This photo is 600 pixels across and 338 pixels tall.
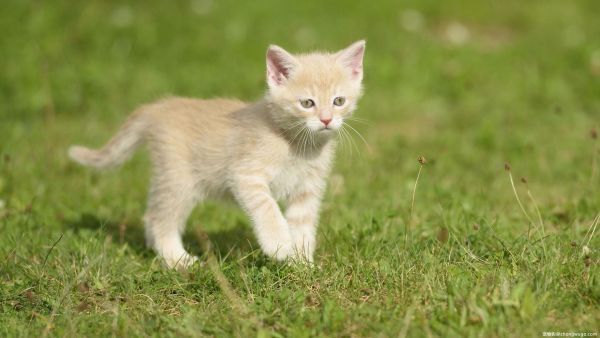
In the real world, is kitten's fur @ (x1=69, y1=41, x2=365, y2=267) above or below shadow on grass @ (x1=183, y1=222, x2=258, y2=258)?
above

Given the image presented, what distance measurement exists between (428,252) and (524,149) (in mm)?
2837

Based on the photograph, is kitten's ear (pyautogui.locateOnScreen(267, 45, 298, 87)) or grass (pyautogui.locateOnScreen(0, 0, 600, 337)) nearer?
grass (pyautogui.locateOnScreen(0, 0, 600, 337))

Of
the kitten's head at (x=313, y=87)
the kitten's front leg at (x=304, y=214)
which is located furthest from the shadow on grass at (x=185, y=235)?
the kitten's head at (x=313, y=87)

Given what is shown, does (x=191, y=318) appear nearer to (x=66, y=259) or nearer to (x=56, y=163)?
(x=66, y=259)

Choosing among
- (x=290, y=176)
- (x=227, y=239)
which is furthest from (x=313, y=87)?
(x=227, y=239)

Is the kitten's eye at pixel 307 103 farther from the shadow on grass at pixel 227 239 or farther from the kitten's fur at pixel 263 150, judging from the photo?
the shadow on grass at pixel 227 239

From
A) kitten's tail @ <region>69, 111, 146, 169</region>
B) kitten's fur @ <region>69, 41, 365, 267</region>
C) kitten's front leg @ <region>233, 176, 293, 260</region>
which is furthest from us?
kitten's tail @ <region>69, 111, 146, 169</region>

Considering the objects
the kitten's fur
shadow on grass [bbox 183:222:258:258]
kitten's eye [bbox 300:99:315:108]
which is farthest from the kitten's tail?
kitten's eye [bbox 300:99:315:108]

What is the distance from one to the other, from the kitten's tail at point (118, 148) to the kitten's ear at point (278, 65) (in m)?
1.03

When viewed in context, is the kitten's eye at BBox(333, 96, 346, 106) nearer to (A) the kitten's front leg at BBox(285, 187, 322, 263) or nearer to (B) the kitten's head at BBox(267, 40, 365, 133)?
(B) the kitten's head at BBox(267, 40, 365, 133)

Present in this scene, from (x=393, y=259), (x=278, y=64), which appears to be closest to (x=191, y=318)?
(x=393, y=259)

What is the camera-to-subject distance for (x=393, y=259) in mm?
3484

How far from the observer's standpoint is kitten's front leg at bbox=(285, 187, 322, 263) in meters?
4.05

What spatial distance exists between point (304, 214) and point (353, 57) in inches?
37.3
